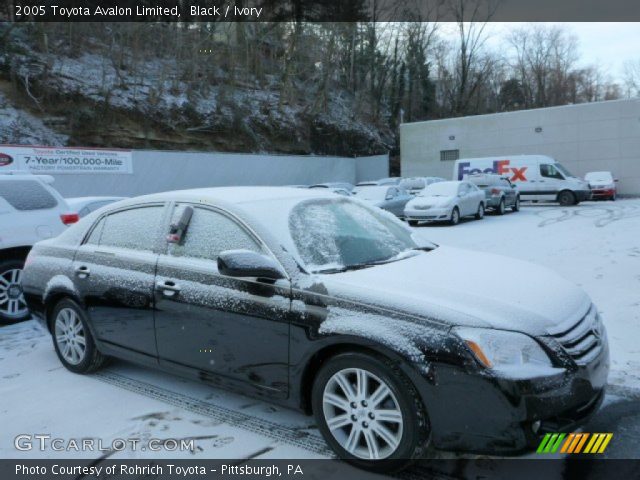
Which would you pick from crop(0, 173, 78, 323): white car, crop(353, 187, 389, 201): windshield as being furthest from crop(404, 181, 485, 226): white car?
crop(0, 173, 78, 323): white car

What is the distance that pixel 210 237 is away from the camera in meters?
3.69

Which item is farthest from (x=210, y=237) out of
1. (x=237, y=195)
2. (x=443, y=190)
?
(x=443, y=190)

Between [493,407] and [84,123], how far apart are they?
28.1 meters

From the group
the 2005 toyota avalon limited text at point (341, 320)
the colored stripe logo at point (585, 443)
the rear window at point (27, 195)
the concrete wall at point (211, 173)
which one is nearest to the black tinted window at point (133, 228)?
the 2005 toyota avalon limited text at point (341, 320)

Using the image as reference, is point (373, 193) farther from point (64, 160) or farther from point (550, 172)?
point (64, 160)

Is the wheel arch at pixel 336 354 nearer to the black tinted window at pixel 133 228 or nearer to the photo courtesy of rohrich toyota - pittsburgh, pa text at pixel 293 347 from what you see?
the photo courtesy of rohrich toyota - pittsburgh, pa text at pixel 293 347

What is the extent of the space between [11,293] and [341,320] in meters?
4.73

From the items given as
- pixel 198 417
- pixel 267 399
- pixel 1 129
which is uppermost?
pixel 1 129

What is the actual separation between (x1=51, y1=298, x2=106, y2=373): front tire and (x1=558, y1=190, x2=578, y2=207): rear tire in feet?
70.4

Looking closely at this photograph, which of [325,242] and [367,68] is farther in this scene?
[367,68]

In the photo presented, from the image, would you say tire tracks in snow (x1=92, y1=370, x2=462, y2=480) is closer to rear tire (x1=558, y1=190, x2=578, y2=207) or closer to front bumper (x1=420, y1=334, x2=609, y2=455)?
front bumper (x1=420, y1=334, x2=609, y2=455)

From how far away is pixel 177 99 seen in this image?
32.3m

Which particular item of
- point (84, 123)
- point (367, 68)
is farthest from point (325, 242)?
point (367, 68)

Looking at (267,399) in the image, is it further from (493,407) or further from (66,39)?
(66,39)
